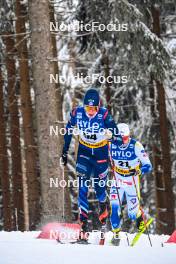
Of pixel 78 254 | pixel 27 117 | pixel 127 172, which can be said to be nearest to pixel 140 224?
pixel 127 172

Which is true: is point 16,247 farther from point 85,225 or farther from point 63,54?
point 63,54

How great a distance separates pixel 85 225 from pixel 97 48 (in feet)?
32.8

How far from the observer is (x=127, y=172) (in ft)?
28.6

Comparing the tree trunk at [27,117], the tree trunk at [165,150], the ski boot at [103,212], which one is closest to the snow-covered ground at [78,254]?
the ski boot at [103,212]

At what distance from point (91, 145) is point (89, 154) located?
0.45 feet

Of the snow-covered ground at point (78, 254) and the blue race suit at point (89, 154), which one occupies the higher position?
the blue race suit at point (89, 154)

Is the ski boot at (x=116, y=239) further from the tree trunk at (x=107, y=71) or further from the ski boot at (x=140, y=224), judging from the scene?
the tree trunk at (x=107, y=71)

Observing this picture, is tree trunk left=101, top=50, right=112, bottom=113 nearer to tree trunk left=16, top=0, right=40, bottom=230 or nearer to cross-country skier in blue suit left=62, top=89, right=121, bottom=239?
tree trunk left=16, top=0, right=40, bottom=230

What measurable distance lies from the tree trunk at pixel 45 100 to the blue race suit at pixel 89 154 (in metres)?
1.92

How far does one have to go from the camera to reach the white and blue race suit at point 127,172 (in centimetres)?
858

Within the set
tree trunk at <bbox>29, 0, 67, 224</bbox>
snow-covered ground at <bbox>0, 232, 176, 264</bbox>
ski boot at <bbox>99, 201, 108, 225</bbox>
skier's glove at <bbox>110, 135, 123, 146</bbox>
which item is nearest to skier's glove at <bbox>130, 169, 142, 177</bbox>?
skier's glove at <bbox>110, 135, 123, 146</bbox>

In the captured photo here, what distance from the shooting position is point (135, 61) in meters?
14.8

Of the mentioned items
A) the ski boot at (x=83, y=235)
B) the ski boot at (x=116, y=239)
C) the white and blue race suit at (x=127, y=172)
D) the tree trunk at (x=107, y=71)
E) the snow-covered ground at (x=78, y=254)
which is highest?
the tree trunk at (x=107, y=71)

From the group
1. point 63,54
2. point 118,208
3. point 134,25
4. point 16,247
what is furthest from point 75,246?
point 63,54
